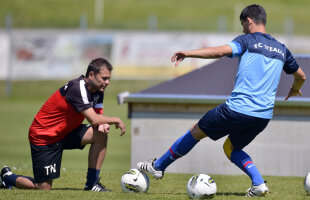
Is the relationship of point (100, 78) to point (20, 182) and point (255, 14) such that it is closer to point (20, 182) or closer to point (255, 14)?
point (20, 182)

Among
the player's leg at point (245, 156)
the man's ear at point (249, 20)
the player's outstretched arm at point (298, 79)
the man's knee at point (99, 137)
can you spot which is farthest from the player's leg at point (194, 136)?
the player's outstretched arm at point (298, 79)

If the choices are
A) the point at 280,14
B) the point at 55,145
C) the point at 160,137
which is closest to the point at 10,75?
the point at 160,137

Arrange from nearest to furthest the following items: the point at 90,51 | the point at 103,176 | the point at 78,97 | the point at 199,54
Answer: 1. the point at 199,54
2. the point at 78,97
3. the point at 103,176
4. the point at 90,51

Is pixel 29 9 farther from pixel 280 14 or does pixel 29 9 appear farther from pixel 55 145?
pixel 55 145

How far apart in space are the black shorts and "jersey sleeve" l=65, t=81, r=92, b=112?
1.39 ft

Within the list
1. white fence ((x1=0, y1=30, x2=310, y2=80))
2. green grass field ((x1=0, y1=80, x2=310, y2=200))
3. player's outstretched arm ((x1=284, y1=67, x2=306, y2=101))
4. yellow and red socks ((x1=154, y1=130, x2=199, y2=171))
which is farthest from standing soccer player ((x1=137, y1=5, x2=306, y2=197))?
white fence ((x1=0, y1=30, x2=310, y2=80))

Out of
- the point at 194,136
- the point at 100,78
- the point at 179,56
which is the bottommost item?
the point at 194,136

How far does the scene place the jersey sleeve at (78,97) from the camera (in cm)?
645

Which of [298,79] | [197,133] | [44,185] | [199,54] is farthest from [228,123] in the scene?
[44,185]

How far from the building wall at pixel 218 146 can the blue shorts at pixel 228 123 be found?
8.45 ft

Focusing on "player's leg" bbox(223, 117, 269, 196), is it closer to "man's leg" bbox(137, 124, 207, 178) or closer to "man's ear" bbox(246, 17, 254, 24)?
"man's leg" bbox(137, 124, 207, 178)

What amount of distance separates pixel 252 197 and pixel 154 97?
3.05 meters

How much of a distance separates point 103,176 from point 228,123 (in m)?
2.54

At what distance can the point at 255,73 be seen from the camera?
6.14 metres
